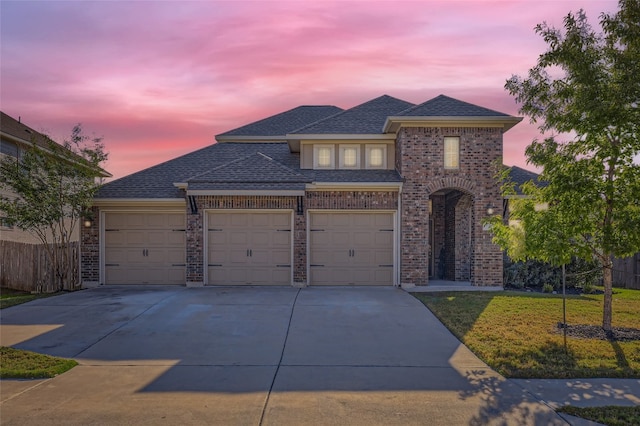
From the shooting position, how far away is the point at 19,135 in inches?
786

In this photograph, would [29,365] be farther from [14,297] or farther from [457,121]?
[457,121]

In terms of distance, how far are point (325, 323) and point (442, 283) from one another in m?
6.96

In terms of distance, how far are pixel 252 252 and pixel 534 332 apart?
882 cm

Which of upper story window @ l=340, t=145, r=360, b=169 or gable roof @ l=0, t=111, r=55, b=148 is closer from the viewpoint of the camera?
upper story window @ l=340, t=145, r=360, b=169

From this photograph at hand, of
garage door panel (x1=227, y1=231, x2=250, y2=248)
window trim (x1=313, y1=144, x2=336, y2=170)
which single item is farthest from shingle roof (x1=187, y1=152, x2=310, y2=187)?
garage door panel (x1=227, y1=231, x2=250, y2=248)

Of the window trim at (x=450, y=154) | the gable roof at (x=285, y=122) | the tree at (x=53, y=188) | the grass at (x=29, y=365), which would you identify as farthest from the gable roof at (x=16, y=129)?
the window trim at (x=450, y=154)

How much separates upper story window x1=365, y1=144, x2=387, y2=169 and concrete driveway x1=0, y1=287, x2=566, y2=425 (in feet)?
19.8

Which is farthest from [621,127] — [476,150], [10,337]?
[10,337]

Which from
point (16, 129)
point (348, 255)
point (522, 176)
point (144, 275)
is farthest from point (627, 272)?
point (16, 129)

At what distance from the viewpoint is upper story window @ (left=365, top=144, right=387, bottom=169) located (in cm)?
1628

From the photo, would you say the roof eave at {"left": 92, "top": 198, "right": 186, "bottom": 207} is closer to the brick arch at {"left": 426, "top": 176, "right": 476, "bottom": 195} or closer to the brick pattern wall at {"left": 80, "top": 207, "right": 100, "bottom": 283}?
the brick pattern wall at {"left": 80, "top": 207, "right": 100, "bottom": 283}

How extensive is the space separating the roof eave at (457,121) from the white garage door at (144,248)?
26.2ft

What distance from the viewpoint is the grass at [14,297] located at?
12277mm

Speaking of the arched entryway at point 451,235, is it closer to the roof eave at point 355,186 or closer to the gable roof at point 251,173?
the roof eave at point 355,186
